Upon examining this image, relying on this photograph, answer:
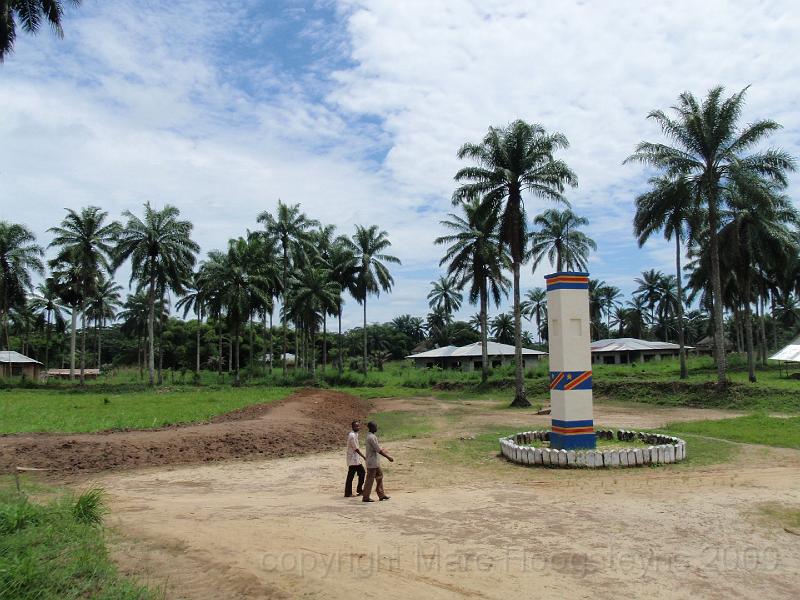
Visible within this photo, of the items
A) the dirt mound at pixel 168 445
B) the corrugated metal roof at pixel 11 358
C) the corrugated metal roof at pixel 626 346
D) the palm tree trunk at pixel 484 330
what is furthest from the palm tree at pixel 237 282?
the corrugated metal roof at pixel 626 346

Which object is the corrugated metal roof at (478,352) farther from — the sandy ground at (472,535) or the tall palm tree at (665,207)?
the sandy ground at (472,535)

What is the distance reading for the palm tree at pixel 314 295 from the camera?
52.3 meters

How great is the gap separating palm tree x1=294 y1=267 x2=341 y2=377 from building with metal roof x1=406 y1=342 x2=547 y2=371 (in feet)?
58.9

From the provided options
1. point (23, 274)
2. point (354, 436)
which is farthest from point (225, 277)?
point (354, 436)

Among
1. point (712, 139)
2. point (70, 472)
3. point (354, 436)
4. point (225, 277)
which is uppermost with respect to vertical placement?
point (712, 139)

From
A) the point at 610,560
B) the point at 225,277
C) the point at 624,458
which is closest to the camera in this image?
the point at 610,560

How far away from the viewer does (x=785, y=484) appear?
429 inches

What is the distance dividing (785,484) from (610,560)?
20.1ft

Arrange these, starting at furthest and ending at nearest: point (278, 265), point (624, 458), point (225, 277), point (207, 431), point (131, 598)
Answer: point (278, 265) → point (225, 277) → point (207, 431) → point (624, 458) → point (131, 598)

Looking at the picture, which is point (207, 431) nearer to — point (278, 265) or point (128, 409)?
point (128, 409)

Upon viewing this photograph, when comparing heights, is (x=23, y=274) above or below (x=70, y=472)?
above

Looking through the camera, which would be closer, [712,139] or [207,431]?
[207,431]

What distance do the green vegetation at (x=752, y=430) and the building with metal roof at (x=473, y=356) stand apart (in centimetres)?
3981

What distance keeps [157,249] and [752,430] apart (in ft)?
149
